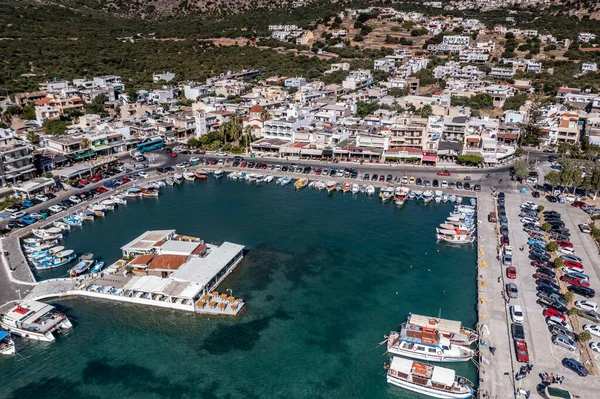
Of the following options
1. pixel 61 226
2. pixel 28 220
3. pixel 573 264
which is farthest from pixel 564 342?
pixel 28 220

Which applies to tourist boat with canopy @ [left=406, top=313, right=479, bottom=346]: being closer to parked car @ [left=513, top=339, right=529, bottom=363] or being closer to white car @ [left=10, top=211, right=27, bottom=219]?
parked car @ [left=513, top=339, right=529, bottom=363]

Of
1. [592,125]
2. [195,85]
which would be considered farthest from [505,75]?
[195,85]

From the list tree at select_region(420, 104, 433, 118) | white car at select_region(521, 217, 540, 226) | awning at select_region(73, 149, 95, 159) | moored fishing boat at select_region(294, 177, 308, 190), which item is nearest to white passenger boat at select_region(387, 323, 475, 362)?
white car at select_region(521, 217, 540, 226)

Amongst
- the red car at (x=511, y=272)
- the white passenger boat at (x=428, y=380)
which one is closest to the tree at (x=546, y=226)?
the red car at (x=511, y=272)

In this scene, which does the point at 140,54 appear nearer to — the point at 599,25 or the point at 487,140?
the point at 487,140

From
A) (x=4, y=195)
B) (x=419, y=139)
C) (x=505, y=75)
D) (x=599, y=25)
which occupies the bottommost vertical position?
(x=4, y=195)

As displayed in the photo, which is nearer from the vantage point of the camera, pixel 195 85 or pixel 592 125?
pixel 592 125

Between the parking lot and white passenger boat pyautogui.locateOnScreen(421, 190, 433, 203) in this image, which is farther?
white passenger boat pyautogui.locateOnScreen(421, 190, 433, 203)
